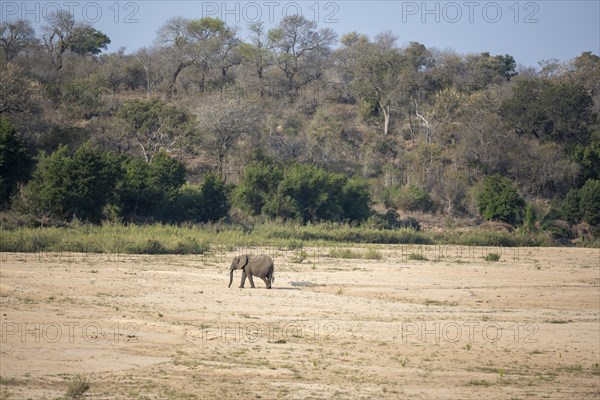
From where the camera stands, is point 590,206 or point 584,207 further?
point 584,207

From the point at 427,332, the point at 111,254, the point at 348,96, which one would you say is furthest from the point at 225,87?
the point at 427,332

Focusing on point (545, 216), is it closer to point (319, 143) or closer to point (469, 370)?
point (319, 143)

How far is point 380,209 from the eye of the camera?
147 ft

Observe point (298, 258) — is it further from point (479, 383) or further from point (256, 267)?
point (479, 383)

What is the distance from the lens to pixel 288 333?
16016mm

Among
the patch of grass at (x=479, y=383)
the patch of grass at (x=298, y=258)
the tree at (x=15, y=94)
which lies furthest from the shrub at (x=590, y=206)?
the patch of grass at (x=479, y=383)

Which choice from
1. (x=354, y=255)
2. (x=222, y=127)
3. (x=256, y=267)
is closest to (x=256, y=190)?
(x=222, y=127)

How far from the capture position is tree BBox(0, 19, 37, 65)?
60844mm

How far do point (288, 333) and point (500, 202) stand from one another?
2905 cm

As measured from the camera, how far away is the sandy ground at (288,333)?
41.8ft

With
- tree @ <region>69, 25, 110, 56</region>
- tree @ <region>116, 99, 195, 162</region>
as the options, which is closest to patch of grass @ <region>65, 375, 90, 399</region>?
tree @ <region>116, 99, 195, 162</region>

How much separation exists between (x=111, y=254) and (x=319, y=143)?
2675 centimetres

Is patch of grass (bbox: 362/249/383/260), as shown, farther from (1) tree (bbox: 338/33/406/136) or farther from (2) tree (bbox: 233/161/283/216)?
(1) tree (bbox: 338/33/406/136)

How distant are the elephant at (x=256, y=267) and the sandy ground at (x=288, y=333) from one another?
36 cm
